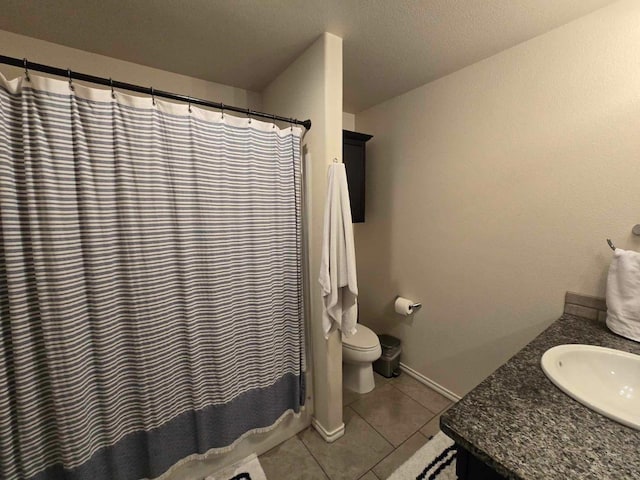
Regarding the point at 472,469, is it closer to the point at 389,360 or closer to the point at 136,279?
the point at 136,279

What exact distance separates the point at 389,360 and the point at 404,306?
1.62 ft

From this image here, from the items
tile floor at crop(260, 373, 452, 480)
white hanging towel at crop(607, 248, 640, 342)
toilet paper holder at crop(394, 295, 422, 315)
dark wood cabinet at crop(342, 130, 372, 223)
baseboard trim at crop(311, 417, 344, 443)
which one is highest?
dark wood cabinet at crop(342, 130, 372, 223)

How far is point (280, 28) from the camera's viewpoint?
51.4 inches

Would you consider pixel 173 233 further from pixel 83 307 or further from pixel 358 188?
pixel 358 188

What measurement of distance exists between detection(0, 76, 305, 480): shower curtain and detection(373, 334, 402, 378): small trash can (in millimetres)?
994

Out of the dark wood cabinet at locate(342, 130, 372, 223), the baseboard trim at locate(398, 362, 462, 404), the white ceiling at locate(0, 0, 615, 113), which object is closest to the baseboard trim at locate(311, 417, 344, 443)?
the baseboard trim at locate(398, 362, 462, 404)

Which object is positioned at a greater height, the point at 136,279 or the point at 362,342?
the point at 136,279

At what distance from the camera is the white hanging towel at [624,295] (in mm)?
1061

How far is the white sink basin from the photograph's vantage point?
88 centimetres

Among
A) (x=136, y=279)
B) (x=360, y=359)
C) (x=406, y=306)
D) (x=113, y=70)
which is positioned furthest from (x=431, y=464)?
(x=113, y=70)

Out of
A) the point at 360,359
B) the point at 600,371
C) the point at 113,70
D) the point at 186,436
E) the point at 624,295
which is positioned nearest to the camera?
the point at 600,371

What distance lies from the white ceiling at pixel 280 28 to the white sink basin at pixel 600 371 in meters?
1.51

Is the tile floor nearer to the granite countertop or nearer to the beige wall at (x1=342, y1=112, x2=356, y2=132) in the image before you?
the granite countertop

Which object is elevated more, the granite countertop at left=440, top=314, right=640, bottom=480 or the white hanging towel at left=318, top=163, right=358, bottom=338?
the white hanging towel at left=318, top=163, right=358, bottom=338
